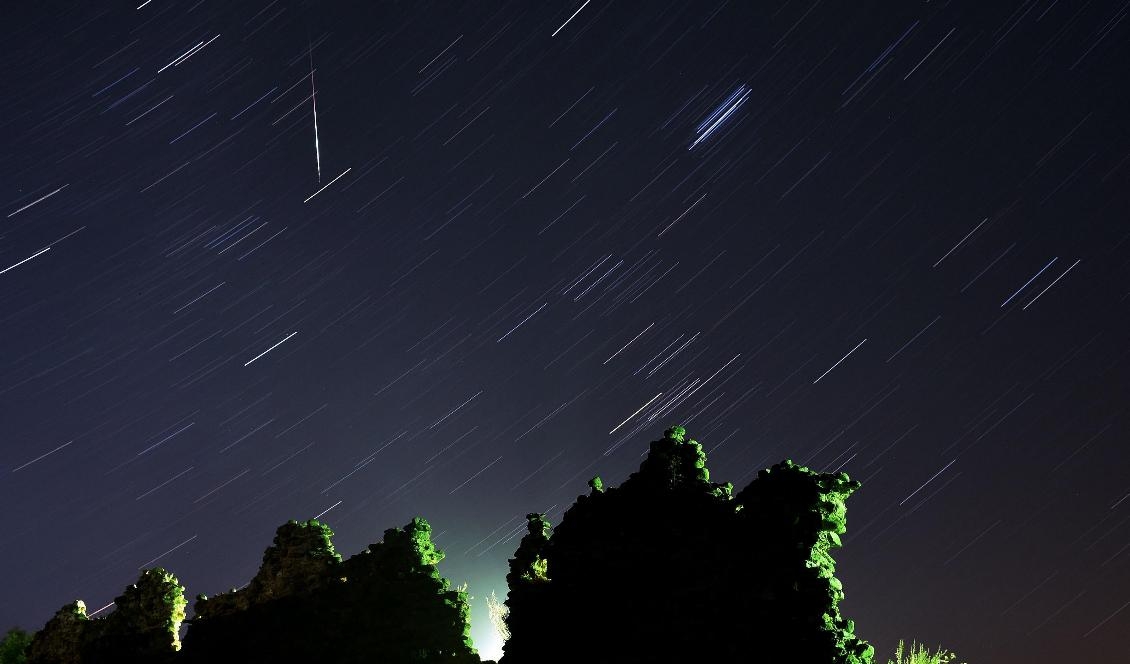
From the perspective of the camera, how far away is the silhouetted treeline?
46.4 feet

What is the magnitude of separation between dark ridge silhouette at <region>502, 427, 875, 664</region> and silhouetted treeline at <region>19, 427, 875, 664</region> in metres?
0.03

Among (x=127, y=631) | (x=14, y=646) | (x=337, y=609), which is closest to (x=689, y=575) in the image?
(x=337, y=609)

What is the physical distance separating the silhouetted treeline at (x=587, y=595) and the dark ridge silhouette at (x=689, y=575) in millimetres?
27

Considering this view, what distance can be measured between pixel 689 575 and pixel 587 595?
92.7 inches

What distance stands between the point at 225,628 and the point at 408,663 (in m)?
5.69

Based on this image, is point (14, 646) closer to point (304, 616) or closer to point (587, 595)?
point (304, 616)

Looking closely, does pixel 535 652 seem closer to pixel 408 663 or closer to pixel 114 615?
pixel 408 663

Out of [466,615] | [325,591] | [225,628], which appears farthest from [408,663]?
[225,628]

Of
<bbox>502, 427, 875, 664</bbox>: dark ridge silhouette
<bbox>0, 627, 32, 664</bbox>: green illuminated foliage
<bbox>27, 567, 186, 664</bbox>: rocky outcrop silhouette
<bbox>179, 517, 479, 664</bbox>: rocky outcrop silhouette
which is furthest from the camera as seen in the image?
<bbox>0, 627, 32, 664</bbox>: green illuminated foliage

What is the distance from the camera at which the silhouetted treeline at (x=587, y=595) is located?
14.1 m

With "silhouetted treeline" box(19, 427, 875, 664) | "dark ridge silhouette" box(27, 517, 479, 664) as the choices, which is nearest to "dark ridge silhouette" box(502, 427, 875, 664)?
"silhouetted treeline" box(19, 427, 875, 664)

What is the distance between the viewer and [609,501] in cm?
1717

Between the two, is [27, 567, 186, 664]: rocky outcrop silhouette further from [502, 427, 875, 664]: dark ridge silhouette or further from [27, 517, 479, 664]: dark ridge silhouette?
[502, 427, 875, 664]: dark ridge silhouette

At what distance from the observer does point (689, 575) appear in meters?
15.3
